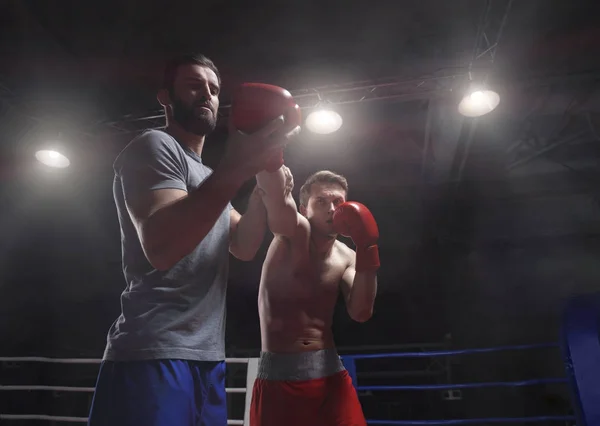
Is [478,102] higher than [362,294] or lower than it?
higher

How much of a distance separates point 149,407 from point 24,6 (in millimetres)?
3895

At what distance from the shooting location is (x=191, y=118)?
1064mm

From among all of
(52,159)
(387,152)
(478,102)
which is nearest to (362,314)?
(478,102)

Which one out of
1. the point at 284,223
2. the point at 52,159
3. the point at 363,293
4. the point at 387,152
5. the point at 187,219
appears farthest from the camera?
the point at 387,152

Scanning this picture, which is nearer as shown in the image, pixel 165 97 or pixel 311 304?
pixel 165 97

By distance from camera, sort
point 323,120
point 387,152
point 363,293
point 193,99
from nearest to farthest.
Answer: point 193,99 < point 363,293 < point 323,120 < point 387,152

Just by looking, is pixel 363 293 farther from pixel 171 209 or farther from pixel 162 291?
pixel 171 209

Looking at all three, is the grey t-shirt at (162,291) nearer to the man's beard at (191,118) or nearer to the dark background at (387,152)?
the man's beard at (191,118)

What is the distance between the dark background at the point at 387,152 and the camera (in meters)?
3.76

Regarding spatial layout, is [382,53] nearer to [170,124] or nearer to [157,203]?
[170,124]

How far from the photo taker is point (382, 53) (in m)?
4.17

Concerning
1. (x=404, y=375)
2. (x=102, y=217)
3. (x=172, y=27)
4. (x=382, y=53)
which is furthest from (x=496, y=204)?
(x=102, y=217)

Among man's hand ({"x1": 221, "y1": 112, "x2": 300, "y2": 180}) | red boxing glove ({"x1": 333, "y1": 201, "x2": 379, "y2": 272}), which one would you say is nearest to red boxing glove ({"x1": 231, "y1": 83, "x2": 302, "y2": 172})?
man's hand ({"x1": 221, "y1": 112, "x2": 300, "y2": 180})

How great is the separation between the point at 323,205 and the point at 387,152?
13.5 ft
